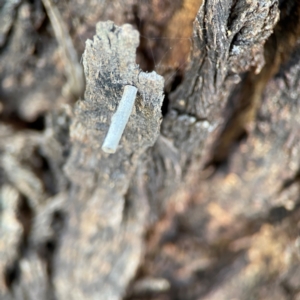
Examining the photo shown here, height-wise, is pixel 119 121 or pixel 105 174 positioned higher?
pixel 119 121

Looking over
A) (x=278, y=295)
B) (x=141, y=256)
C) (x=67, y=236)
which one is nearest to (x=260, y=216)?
(x=278, y=295)

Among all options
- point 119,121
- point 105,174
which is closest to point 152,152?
point 105,174

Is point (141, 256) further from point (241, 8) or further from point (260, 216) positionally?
point (241, 8)

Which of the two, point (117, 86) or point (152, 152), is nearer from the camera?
point (117, 86)

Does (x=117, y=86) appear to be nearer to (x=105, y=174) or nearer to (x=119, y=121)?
(x=119, y=121)
